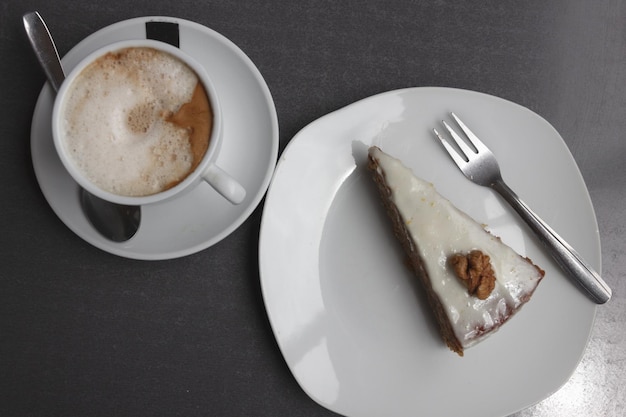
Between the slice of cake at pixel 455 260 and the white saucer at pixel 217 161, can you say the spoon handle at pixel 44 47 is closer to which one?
the white saucer at pixel 217 161

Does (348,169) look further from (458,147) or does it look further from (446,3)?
(446,3)

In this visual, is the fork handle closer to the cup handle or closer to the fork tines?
the fork tines

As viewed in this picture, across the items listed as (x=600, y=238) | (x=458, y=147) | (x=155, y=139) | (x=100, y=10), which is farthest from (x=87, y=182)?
(x=600, y=238)

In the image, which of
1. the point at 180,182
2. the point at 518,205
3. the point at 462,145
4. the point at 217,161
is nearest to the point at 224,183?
the point at 180,182

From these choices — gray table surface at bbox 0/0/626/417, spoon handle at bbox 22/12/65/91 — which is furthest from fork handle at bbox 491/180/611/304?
spoon handle at bbox 22/12/65/91

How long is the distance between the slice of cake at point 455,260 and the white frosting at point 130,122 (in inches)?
19.5

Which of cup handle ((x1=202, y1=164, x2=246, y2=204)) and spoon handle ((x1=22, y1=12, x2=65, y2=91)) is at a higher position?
spoon handle ((x1=22, y1=12, x2=65, y2=91))

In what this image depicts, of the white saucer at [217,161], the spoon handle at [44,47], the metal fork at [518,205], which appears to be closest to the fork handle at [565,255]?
the metal fork at [518,205]

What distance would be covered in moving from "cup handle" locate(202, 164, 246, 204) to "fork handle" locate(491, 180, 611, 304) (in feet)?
2.30

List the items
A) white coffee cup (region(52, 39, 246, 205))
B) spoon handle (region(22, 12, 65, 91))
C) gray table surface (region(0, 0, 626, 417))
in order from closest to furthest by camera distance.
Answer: white coffee cup (region(52, 39, 246, 205)) → spoon handle (region(22, 12, 65, 91)) → gray table surface (region(0, 0, 626, 417))

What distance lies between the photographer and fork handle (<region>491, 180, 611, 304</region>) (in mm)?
1400

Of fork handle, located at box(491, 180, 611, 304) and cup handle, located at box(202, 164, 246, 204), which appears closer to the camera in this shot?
cup handle, located at box(202, 164, 246, 204)

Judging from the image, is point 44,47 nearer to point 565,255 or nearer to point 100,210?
point 100,210

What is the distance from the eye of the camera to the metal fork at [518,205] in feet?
4.60
